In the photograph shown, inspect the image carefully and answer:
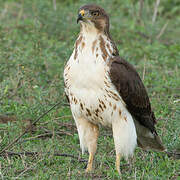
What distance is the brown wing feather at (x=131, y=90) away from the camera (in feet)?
18.3

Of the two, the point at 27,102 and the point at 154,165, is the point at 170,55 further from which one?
the point at 154,165

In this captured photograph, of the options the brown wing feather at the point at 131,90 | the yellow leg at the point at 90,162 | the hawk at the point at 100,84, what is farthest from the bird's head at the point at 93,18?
the yellow leg at the point at 90,162

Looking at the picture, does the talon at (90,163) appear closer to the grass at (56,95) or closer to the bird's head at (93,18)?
the grass at (56,95)

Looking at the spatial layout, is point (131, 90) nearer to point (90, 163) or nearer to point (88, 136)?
point (88, 136)

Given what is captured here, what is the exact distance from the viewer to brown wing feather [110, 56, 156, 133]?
5.57 m

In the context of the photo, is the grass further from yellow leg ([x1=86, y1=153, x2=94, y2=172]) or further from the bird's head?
the bird's head

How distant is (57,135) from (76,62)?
169 cm

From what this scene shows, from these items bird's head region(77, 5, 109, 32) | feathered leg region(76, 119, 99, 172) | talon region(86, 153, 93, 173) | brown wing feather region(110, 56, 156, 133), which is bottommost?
talon region(86, 153, 93, 173)

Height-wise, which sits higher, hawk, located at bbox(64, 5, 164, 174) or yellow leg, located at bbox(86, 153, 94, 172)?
hawk, located at bbox(64, 5, 164, 174)

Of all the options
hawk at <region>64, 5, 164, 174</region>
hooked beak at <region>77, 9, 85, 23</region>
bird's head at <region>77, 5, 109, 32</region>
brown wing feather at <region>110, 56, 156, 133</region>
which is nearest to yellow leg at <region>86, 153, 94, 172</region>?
hawk at <region>64, 5, 164, 174</region>

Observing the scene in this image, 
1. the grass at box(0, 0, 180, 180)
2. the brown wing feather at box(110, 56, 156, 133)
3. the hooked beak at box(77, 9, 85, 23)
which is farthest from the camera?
the grass at box(0, 0, 180, 180)

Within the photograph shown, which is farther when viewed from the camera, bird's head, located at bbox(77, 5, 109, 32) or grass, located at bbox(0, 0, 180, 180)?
grass, located at bbox(0, 0, 180, 180)

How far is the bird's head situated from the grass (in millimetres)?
958

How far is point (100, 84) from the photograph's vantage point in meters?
5.44
